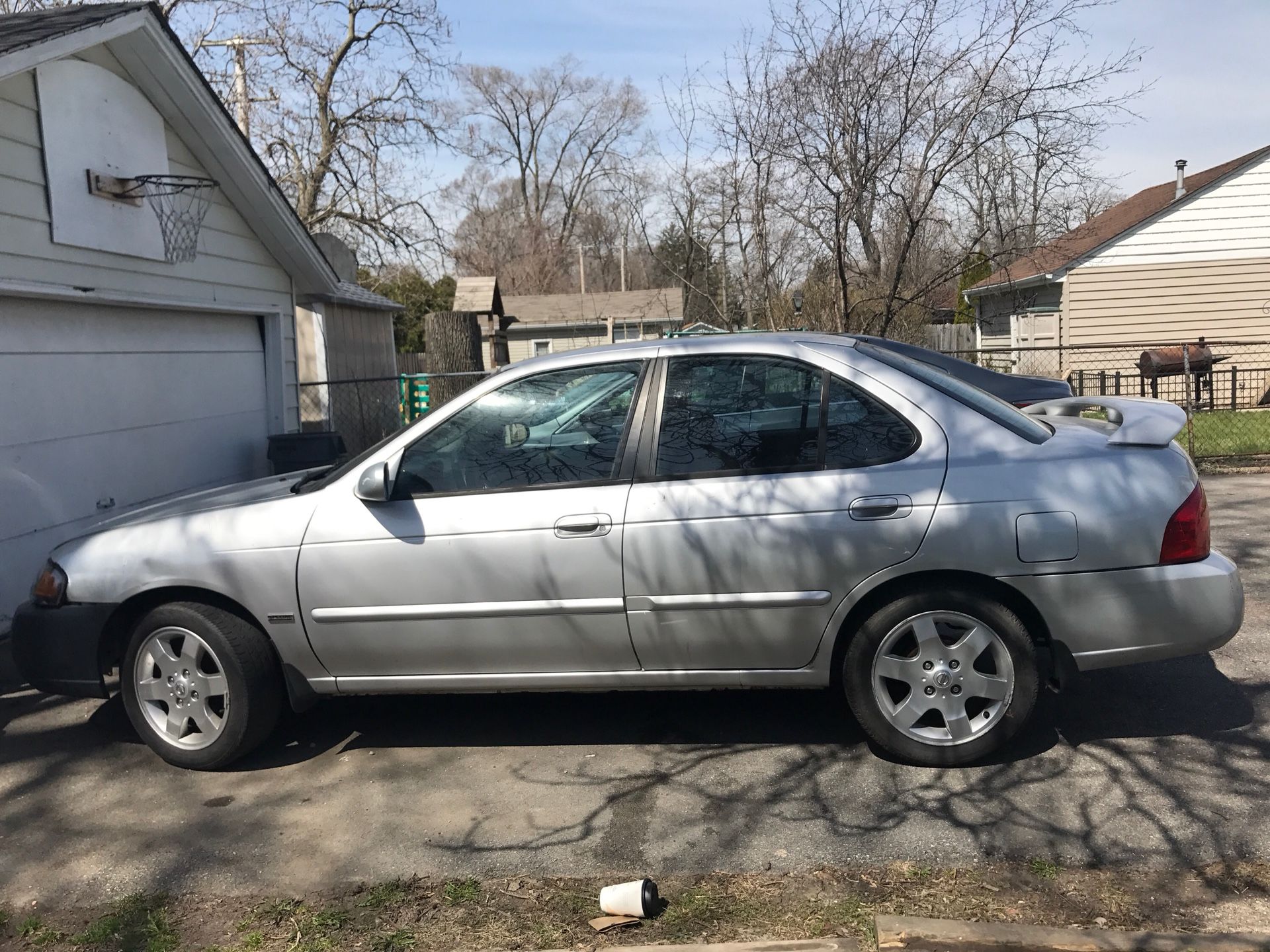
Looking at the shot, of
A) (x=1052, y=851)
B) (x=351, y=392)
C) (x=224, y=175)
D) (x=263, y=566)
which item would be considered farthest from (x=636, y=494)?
(x=351, y=392)

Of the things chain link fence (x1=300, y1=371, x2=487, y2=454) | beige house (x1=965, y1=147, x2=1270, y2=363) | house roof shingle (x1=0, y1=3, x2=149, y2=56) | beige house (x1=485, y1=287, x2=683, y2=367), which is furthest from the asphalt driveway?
beige house (x1=485, y1=287, x2=683, y2=367)

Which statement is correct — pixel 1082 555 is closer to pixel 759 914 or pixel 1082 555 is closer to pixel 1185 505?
→ pixel 1185 505

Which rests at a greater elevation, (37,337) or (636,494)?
(37,337)

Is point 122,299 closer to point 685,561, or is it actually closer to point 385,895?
point 685,561

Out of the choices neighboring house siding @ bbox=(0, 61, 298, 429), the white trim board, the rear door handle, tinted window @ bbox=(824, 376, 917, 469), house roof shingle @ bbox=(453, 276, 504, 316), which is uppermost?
house roof shingle @ bbox=(453, 276, 504, 316)

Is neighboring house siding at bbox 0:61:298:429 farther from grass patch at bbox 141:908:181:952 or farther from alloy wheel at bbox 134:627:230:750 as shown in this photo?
grass patch at bbox 141:908:181:952

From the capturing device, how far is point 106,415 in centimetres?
738

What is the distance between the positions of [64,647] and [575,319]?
35821mm

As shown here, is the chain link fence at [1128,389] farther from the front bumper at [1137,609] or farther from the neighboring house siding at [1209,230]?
the front bumper at [1137,609]

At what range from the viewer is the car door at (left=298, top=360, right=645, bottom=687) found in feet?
13.6

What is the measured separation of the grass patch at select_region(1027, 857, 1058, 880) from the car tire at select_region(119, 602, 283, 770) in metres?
3.02

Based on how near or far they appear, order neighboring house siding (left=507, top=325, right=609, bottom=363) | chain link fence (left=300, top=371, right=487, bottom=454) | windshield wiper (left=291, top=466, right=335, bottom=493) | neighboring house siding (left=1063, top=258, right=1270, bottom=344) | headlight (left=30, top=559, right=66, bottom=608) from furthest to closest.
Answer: neighboring house siding (left=507, top=325, right=609, bottom=363) < neighboring house siding (left=1063, top=258, right=1270, bottom=344) < chain link fence (left=300, top=371, right=487, bottom=454) < windshield wiper (left=291, top=466, right=335, bottom=493) < headlight (left=30, top=559, right=66, bottom=608)

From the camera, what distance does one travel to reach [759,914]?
3.23 meters

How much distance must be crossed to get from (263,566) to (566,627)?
1290 millimetres
